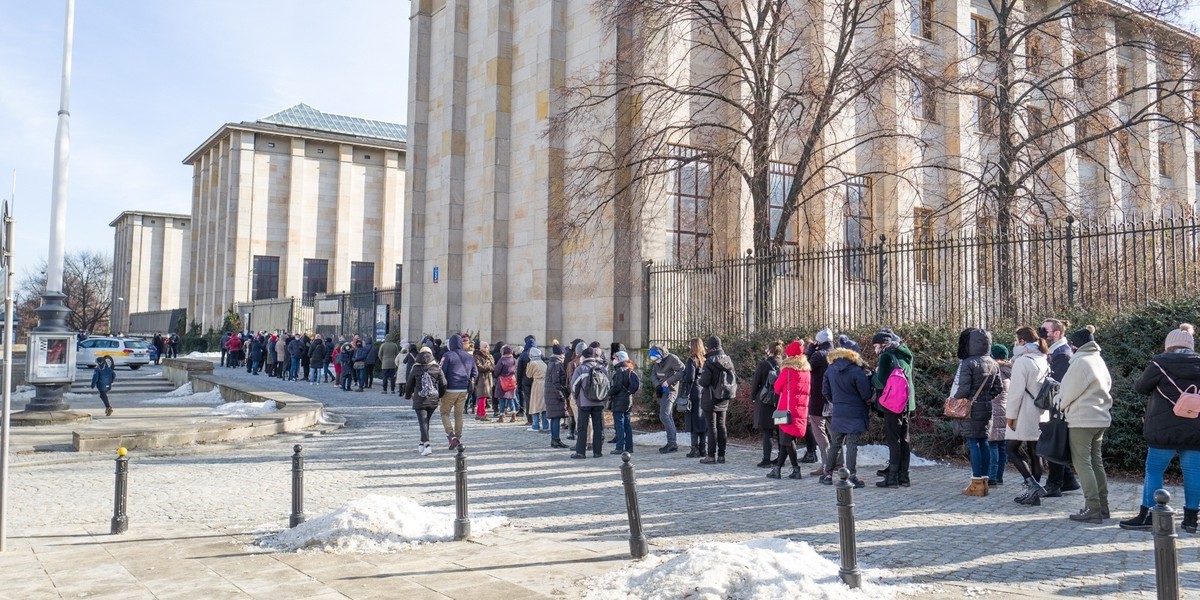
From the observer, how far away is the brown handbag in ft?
31.5

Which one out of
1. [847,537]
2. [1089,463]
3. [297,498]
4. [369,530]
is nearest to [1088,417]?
[1089,463]

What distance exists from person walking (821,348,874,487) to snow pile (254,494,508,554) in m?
4.32

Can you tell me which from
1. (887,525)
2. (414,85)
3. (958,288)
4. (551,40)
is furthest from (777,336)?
(414,85)

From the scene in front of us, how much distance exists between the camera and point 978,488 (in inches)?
377

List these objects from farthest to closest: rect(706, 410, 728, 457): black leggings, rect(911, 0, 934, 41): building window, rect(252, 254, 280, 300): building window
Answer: rect(252, 254, 280, 300): building window, rect(911, 0, 934, 41): building window, rect(706, 410, 728, 457): black leggings

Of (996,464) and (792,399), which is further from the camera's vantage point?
(792,399)

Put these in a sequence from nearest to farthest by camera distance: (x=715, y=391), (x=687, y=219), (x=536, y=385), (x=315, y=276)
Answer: (x=715, y=391) → (x=536, y=385) → (x=687, y=219) → (x=315, y=276)

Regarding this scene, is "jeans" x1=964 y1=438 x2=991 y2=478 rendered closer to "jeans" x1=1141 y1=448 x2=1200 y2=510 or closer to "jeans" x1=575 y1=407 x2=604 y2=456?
"jeans" x1=1141 y1=448 x2=1200 y2=510

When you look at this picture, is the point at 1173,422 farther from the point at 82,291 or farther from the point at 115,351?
the point at 82,291

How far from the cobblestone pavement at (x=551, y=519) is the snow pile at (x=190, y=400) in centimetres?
921

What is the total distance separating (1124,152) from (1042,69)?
4.79 m

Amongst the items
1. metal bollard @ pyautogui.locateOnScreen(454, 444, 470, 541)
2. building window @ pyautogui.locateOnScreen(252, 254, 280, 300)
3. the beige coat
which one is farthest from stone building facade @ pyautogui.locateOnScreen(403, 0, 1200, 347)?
building window @ pyautogui.locateOnScreen(252, 254, 280, 300)

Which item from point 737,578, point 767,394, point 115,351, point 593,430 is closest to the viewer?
point 737,578

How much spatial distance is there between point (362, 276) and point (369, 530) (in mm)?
55952
